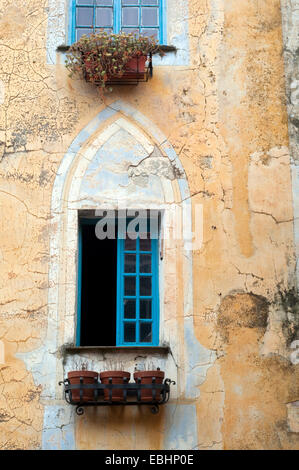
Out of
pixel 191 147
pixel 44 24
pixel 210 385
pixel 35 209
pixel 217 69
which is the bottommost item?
pixel 210 385

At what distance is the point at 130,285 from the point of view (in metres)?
8.71

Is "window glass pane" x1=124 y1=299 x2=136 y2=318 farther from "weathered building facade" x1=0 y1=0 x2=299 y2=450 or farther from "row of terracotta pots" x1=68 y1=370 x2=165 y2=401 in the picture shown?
"row of terracotta pots" x1=68 y1=370 x2=165 y2=401

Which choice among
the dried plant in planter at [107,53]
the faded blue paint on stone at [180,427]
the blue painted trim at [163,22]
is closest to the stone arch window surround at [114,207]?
the faded blue paint on stone at [180,427]

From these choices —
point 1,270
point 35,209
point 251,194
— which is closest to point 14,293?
point 1,270

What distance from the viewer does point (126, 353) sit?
8.19 meters

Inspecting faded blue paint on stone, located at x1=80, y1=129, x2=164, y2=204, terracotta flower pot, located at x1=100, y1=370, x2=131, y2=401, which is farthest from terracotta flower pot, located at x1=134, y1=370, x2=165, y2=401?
faded blue paint on stone, located at x1=80, y1=129, x2=164, y2=204

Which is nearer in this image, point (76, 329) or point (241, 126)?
point (76, 329)

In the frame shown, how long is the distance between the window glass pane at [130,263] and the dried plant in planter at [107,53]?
1.93m

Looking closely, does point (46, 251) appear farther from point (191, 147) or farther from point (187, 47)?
point (187, 47)

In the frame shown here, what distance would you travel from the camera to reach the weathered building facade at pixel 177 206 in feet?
26.4

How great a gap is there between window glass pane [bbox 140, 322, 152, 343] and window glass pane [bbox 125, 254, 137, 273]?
1.99ft

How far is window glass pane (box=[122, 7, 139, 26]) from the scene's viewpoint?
956cm
